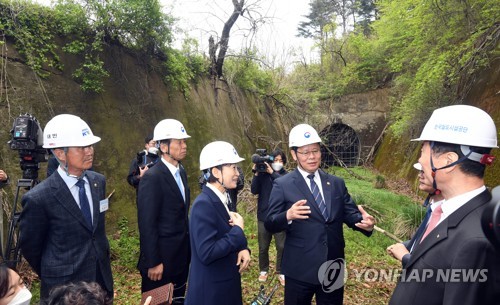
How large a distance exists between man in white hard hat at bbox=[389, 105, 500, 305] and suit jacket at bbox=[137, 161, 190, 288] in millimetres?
2168

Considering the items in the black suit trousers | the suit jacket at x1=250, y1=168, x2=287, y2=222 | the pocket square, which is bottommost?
the black suit trousers

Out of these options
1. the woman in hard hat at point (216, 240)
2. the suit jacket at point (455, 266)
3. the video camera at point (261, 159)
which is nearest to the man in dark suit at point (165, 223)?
the woman in hard hat at point (216, 240)

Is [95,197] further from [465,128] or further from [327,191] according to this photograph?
[465,128]

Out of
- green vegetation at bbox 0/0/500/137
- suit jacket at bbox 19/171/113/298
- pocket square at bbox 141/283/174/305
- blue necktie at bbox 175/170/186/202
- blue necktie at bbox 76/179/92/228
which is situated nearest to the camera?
pocket square at bbox 141/283/174/305

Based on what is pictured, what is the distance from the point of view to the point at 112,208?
5.81m

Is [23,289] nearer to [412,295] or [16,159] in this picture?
[412,295]

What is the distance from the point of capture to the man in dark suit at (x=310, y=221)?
2.74 m

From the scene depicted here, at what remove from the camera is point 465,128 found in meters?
1.57

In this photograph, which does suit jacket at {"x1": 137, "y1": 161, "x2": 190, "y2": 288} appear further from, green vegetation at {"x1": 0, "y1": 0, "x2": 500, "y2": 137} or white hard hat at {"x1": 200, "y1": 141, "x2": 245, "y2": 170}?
Result: green vegetation at {"x1": 0, "y1": 0, "x2": 500, "y2": 137}

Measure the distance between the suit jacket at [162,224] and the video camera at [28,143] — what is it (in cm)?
96

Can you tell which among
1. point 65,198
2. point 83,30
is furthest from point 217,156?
point 83,30

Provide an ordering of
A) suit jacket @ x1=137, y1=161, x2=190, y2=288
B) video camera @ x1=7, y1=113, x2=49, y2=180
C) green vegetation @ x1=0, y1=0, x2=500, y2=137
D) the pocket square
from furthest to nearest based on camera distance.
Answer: green vegetation @ x1=0, y1=0, x2=500, y2=137, suit jacket @ x1=137, y1=161, x2=190, y2=288, video camera @ x1=7, y1=113, x2=49, y2=180, the pocket square

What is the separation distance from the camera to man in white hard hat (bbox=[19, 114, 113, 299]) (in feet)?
7.59

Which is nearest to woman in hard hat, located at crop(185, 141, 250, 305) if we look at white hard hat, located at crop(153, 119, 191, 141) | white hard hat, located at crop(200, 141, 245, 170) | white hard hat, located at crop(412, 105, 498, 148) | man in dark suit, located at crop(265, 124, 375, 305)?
white hard hat, located at crop(200, 141, 245, 170)
